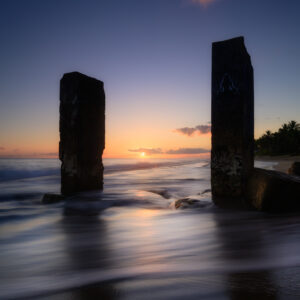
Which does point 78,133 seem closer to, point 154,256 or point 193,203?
point 193,203

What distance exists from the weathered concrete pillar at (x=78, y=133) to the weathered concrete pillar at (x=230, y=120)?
2558 millimetres

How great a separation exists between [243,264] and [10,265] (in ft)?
Result: 5.07

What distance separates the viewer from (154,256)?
71.2 inches

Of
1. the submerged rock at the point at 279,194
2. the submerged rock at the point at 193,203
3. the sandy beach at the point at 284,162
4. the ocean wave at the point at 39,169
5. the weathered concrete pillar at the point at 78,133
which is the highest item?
the weathered concrete pillar at the point at 78,133

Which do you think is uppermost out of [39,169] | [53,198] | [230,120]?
[230,120]

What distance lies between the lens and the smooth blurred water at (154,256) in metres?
1.23

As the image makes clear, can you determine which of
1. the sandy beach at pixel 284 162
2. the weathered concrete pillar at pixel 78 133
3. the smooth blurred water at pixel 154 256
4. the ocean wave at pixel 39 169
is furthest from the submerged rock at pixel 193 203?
the ocean wave at pixel 39 169

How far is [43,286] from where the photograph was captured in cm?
137

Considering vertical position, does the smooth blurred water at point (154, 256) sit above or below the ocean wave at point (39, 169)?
above

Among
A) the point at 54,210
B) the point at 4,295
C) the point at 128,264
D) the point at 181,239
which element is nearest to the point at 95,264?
the point at 128,264

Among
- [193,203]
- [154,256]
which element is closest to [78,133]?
[193,203]

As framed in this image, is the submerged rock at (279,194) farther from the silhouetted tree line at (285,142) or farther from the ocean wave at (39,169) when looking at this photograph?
the silhouetted tree line at (285,142)

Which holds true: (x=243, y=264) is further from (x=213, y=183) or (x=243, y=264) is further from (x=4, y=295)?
(x=213, y=183)

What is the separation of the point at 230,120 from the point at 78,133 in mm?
2915
